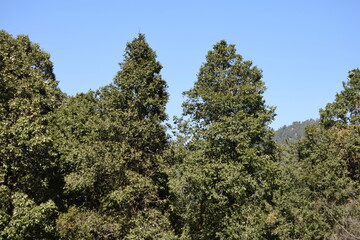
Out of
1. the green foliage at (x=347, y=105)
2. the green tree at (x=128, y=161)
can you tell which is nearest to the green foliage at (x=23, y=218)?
the green tree at (x=128, y=161)

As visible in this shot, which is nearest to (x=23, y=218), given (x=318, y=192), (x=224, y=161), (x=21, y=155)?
(x=21, y=155)

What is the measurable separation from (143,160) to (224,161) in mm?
5559

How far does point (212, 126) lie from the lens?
1981 centimetres

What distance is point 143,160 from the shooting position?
2058cm

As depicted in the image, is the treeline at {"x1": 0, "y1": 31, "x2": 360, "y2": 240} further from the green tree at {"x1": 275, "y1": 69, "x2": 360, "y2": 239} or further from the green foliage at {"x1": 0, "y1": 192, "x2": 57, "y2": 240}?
the green tree at {"x1": 275, "y1": 69, "x2": 360, "y2": 239}

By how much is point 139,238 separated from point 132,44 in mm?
13661

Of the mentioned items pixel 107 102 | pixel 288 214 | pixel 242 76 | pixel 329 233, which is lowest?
pixel 329 233

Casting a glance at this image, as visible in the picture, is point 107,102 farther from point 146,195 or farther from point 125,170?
point 146,195

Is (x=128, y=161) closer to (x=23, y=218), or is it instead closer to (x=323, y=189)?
(x=23, y=218)

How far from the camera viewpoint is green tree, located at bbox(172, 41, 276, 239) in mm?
18969

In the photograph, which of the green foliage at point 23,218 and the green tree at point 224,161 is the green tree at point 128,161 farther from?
the green foliage at point 23,218

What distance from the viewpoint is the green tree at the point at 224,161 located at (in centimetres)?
1897

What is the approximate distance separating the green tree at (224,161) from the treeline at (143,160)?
74mm

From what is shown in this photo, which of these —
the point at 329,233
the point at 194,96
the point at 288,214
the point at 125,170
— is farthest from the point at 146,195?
the point at 329,233
